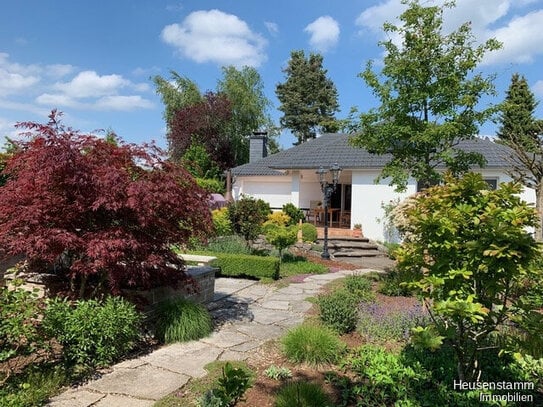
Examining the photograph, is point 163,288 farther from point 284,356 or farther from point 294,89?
point 294,89

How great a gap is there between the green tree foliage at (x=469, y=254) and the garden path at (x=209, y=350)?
2306 millimetres

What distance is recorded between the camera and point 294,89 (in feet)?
138

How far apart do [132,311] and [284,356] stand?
1779mm

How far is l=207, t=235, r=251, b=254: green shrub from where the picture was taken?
Answer: 10.6 m

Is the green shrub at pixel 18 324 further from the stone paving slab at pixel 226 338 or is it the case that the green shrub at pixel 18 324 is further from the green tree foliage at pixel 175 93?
the green tree foliage at pixel 175 93

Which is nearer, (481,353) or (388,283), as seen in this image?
(481,353)

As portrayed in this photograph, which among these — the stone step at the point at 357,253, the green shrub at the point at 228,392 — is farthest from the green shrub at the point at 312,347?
the stone step at the point at 357,253

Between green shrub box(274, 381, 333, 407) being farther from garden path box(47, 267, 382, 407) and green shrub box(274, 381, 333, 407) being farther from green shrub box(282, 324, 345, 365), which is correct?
garden path box(47, 267, 382, 407)

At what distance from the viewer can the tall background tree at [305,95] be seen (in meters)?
41.5

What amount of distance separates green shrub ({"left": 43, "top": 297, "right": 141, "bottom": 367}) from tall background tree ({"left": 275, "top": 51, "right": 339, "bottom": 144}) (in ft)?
127

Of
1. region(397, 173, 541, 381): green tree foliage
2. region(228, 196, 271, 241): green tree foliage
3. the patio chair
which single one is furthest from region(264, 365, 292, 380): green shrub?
the patio chair

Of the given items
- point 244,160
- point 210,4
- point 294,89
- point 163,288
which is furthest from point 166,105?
point 163,288

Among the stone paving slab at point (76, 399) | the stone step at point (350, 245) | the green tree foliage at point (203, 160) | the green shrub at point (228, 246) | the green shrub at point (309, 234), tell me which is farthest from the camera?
the green tree foliage at point (203, 160)

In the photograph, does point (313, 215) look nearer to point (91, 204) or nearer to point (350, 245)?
point (350, 245)
